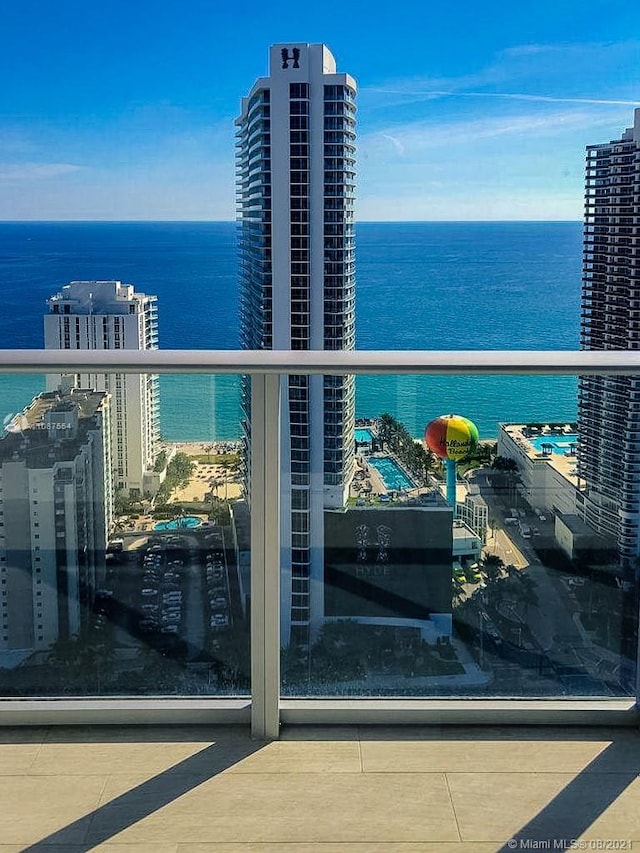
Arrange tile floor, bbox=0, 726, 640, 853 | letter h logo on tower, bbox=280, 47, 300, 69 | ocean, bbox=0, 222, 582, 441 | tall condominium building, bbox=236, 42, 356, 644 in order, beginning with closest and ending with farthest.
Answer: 1. tile floor, bbox=0, 726, 640, 853
2. tall condominium building, bbox=236, 42, 356, 644
3. letter h logo on tower, bbox=280, 47, 300, 69
4. ocean, bbox=0, 222, 582, 441

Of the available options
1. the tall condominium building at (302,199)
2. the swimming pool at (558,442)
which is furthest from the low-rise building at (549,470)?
the tall condominium building at (302,199)

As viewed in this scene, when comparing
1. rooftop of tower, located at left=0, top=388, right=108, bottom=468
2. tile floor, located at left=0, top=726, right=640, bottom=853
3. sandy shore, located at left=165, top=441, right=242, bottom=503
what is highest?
rooftop of tower, located at left=0, top=388, right=108, bottom=468

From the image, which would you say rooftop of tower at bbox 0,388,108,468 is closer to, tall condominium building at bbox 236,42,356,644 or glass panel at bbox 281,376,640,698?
glass panel at bbox 281,376,640,698

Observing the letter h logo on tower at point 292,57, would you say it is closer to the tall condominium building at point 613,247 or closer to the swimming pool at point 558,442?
the tall condominium building at point 613,247

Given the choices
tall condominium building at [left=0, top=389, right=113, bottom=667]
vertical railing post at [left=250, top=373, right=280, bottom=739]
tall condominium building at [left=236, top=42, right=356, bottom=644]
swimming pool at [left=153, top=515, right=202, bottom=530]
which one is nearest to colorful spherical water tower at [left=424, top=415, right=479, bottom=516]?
vertical railing post at [left=250, top=373, right=280, bottom=739]

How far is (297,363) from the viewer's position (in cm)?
173

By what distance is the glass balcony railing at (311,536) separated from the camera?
1765mm

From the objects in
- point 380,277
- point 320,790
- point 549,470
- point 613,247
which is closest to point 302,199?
point 613,247

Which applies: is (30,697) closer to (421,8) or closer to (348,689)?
(348,689)

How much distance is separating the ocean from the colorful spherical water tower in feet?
88.4

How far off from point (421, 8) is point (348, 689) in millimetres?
42798

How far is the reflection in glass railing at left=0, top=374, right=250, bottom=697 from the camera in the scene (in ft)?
5.79

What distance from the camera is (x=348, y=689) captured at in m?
1.88

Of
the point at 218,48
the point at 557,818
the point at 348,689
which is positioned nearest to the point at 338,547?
the point at 348,689
